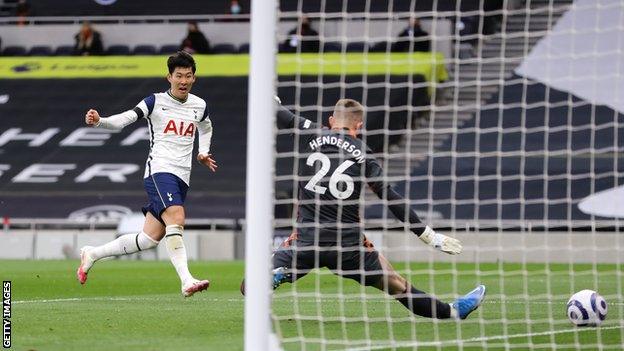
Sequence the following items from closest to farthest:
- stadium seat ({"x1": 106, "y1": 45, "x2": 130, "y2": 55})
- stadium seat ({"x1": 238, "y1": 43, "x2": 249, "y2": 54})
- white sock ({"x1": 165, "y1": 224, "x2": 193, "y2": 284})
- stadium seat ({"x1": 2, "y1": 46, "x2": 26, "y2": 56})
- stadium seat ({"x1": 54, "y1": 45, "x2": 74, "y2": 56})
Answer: white sock ({"x1": 165, "y1": 224, "x2": 193, "y2": 284}) < stadium seat ({"x1": 238, "y1": 43, "x2": 249, "y2": 54}) < stadium seat ({"x1": 106, "y1": 45, "x2": 130, "y2": 55}) < stadium seat ({"x1": 54, "y1": 45, "x2": 74, "y2": 56}) < stadium seat ({"x1": 2, "y1": 46, "x2": 26, "y2": 56})

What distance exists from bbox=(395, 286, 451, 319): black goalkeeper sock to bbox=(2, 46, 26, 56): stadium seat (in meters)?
22.2

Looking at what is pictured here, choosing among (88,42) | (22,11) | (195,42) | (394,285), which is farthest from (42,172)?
(394,285)

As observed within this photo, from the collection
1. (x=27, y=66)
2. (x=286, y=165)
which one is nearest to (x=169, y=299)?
(x=286, y=165)

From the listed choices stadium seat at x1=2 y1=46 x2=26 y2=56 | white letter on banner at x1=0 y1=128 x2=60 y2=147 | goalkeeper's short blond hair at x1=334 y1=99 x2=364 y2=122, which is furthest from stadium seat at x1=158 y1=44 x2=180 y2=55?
goalkeeper's short blond hair at x1=334 y1=99 x2=364 y2=122

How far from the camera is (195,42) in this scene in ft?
92.2

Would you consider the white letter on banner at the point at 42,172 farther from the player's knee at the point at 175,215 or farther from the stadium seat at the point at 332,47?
the player's knee at the point at 175,215

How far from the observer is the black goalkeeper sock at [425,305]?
9062mm

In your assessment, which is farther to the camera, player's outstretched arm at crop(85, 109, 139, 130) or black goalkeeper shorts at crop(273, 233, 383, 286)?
player's outstretched arm at crop(85, 109, 139, 130)

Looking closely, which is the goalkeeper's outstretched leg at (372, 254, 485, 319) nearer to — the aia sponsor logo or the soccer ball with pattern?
the soccer ball with pattern

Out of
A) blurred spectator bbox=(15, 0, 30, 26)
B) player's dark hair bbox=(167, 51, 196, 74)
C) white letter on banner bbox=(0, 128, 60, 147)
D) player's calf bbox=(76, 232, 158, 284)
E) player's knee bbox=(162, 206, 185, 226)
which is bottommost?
player's calf bbox=(76, 232, 158, 284)

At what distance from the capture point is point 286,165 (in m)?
24.2

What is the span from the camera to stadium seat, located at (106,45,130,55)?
95.4 feet

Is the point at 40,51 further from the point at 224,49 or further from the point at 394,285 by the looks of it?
the point at 394,285

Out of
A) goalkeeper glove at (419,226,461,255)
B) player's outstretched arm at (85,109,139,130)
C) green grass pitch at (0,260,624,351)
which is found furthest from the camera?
player's outstretched arm at (85,109,139,130)
